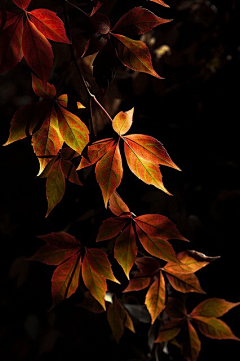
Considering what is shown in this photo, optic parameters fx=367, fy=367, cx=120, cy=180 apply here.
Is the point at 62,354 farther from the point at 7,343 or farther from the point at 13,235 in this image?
the point at 13,235

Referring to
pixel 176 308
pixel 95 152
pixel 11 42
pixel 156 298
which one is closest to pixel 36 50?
pixel 11 42

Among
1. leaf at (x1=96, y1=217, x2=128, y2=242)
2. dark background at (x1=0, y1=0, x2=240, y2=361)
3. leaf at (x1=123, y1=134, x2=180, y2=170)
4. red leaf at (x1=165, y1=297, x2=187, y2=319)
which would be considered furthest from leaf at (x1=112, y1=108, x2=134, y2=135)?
red leaf at (x1=165, y1=297, x2=187, y2=319)

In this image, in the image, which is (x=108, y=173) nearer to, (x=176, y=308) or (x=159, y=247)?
(x=159, y=247)

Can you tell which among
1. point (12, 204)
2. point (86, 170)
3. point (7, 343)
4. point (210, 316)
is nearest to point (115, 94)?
point (86, 170)

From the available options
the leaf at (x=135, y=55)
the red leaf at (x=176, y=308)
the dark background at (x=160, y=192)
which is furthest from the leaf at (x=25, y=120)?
the red leaf at (x=176, y=308)

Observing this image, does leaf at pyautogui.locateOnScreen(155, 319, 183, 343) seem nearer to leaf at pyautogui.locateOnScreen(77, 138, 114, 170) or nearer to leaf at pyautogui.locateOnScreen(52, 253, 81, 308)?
leaf at pyautogui.locateOnScreen(52, 253, 81, 308)

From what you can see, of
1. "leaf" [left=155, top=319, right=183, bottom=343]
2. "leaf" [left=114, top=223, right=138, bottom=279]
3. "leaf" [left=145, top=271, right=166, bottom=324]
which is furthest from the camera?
"leaf" [left=155, top=319, right=183, bottom=343]

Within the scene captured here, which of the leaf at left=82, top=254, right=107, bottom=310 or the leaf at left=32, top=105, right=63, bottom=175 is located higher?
the leaf at left=32, top=105, right=63, bottom=175

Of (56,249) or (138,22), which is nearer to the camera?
(138,22)
